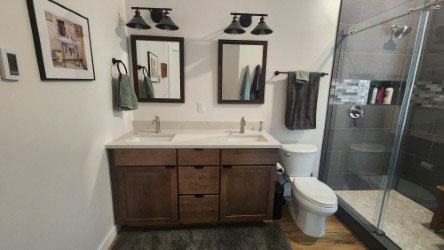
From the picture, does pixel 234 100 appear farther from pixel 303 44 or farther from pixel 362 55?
pixel 362 55

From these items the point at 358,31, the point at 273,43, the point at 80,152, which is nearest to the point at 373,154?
the point at 358,31

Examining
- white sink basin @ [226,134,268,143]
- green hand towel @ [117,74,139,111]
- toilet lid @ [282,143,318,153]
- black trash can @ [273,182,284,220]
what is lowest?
black trash can @ [273,182,284,220]

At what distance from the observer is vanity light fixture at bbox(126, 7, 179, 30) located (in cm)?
172

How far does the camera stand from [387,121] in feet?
6.91

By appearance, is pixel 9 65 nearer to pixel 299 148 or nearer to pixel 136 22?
pixel 136 22

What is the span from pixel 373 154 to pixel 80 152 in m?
2.89

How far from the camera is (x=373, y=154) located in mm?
2279

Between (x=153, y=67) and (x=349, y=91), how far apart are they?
2.16 meters

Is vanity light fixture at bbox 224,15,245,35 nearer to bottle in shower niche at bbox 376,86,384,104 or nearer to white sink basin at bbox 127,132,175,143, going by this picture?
white sink basin at bbox 127,132,175,143

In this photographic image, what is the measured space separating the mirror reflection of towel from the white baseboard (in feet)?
5.98

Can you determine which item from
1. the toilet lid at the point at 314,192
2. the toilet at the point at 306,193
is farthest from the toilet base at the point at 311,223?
the toilet lid at the point at 314,192

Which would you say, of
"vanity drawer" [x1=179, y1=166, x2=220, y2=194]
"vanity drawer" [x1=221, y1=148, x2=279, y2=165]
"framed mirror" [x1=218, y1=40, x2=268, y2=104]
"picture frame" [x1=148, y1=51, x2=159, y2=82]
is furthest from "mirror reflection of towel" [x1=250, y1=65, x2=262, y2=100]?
"picture frame" [x1=148, y1=51, x2=159, y2=82]

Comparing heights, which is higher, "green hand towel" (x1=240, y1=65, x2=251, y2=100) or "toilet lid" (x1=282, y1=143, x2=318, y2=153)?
"green hand towel" (x1=240, y1=65, x2=251, y2=100)

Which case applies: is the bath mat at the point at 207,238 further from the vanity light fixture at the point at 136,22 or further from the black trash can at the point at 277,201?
the vanity light fixture at the point at 136,22
